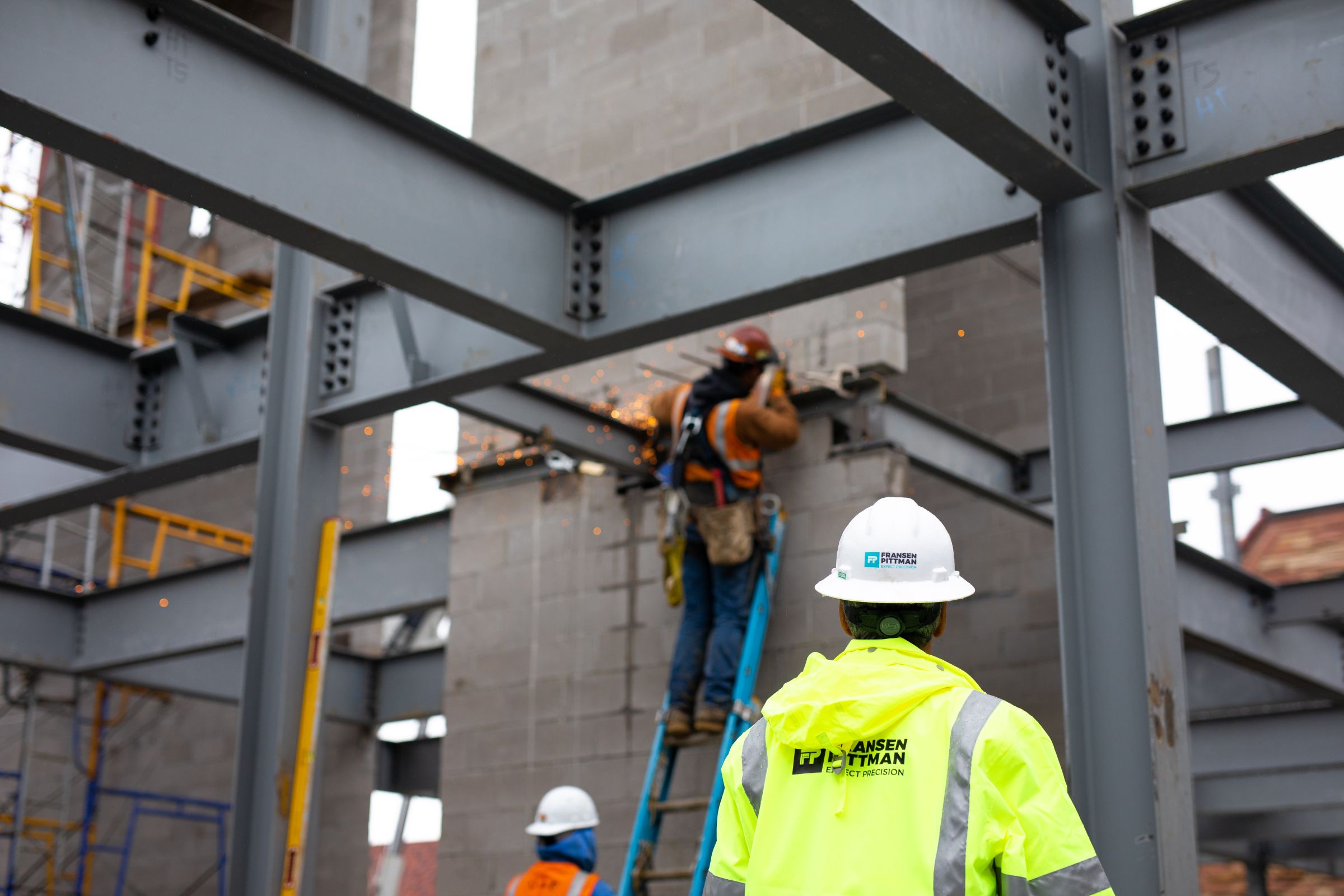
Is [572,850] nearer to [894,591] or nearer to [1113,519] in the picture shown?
[1113,519]

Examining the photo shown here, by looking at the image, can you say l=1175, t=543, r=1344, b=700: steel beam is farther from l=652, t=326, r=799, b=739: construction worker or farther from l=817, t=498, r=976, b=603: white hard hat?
l=817, t=498, r=976, b=603: white hard hat

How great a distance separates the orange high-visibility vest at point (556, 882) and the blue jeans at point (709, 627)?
7.78 feet

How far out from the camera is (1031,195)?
5.62m

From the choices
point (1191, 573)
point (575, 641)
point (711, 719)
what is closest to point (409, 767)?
point (575, 641)

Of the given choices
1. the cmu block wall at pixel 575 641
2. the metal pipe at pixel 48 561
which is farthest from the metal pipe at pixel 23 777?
the cmu block wall at pixel 575 641

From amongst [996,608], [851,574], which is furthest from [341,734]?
[851,574]

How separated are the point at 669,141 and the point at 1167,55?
16.6 ft

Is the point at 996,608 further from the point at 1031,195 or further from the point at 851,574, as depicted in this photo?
the point at 851,574

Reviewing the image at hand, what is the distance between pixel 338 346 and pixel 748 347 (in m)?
2.17

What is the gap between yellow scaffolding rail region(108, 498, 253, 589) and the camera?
45.3ft

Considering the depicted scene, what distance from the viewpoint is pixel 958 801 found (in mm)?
2613

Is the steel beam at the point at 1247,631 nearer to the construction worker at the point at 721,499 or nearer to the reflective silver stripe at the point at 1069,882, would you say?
the construction worker at the point at 721,499

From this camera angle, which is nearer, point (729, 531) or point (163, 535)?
point (729, 531)

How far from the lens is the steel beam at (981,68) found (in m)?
4.68
